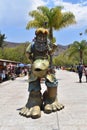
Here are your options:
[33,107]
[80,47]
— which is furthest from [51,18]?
[80,47]

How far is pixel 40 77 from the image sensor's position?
9.22 m

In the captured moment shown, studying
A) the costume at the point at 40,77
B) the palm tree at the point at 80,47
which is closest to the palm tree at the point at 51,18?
the costume at the point at 40,77

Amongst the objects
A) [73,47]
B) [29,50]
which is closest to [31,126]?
[29,50]

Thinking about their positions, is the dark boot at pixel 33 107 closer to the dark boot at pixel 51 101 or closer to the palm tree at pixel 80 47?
the dark boot at pixel 51 101

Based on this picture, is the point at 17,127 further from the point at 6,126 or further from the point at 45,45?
the point at 45,45

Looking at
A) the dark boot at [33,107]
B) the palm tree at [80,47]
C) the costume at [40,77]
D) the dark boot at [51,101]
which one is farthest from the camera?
the palm tree at [80,47]

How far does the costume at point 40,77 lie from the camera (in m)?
9.01

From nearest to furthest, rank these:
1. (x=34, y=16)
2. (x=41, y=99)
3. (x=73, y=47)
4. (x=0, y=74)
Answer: (x=41, y=99)
(x=0, y=74)
(x=34, y=16)
(x=73, y=47)

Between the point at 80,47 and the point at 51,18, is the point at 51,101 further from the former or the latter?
the point at 80,47

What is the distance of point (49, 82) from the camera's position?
9.29 meters

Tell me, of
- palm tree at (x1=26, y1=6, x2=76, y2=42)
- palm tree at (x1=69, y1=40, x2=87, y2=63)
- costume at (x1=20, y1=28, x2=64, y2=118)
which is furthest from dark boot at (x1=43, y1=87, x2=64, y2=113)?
palm tree at (x1=69, y1=40, x2=87, y2=63)

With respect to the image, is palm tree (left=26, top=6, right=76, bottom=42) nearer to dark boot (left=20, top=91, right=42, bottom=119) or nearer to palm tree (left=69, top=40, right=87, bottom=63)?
dark boot (left=20, top=91, right=42, bottom=119)

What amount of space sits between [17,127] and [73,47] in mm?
64158

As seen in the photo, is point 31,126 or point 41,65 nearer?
point 31,126
